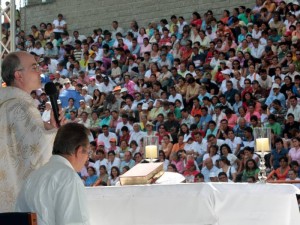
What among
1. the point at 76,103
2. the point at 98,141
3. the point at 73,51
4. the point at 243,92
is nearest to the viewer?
the point at 243,92

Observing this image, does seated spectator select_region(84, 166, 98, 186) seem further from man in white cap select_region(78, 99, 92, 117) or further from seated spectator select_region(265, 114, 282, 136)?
seated spectator select_region(265, 114, 282, 136)

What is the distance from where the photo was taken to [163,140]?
14.1 meters

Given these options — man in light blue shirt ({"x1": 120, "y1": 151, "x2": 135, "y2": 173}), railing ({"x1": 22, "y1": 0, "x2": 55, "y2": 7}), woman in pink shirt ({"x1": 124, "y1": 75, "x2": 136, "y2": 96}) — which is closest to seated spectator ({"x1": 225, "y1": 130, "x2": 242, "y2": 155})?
man in light blue shirt ({"x1": 120, "y1": 151, "x2": 135, "y2": 173})

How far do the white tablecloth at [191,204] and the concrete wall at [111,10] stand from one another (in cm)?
1336

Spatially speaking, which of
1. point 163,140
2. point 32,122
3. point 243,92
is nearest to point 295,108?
point 243,92

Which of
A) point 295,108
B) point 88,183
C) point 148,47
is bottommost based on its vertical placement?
point 88,183

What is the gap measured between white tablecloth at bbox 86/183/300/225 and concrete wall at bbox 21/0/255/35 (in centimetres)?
1336

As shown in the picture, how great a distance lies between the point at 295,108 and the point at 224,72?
7.29ft

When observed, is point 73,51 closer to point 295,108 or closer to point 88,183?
point 88,183

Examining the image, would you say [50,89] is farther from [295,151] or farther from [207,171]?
[207,171]

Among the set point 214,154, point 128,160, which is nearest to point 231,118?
point 214,154

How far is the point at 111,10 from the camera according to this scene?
21.1 m

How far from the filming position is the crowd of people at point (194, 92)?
13.1 m

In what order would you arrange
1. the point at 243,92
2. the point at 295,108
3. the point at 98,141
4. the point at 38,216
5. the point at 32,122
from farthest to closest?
the point at 98,141, the point at 243,92, the point at 295,108, the point at 32,122, the point at 38,216
